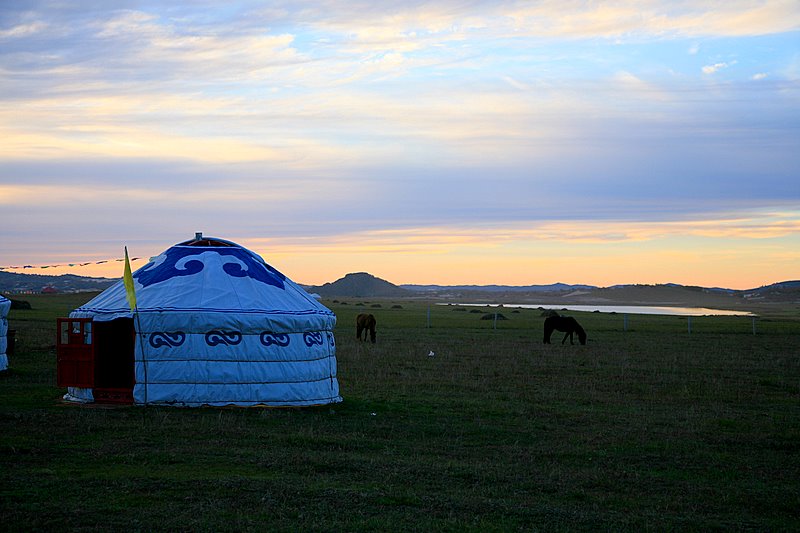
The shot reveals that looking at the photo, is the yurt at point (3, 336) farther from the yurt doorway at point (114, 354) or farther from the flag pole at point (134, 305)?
the flag pole at point (134, 305)

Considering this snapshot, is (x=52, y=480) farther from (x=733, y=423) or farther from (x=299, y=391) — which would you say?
(x=733, y=423)

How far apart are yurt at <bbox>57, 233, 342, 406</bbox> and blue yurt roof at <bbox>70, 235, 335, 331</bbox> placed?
0.02 m

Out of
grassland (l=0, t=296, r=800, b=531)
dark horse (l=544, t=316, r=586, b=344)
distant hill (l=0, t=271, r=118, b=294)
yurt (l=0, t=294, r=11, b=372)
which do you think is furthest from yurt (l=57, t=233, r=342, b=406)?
distant hill (l=0, t=271, r=118, b=294)

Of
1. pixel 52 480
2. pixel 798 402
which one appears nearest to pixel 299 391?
pixel 52 480

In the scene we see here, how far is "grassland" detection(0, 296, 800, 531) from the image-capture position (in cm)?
713

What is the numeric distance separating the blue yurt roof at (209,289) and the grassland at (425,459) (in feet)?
4.89

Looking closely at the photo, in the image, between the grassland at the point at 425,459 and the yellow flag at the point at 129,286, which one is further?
the yellow flag at the point at 129,286

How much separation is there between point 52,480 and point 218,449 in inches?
86.4

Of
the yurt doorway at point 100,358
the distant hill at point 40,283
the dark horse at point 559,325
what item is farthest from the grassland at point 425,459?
the distant hill at point 40,283

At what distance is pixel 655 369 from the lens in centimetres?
2061

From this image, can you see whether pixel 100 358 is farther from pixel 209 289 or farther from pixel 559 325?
pixel 559 325

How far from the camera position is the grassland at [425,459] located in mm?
7129

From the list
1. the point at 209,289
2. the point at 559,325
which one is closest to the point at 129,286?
the point at 209,289

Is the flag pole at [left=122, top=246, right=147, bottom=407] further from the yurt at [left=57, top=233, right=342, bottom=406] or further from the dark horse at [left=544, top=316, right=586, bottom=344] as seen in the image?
the dark horse at [left=544, top=316, right=586, bottom=344]
